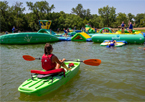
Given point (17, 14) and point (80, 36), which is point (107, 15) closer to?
point (17, 14)

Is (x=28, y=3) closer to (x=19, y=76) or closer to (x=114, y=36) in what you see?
(x=114, y=36)

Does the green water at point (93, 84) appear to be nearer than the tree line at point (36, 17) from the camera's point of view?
Yes

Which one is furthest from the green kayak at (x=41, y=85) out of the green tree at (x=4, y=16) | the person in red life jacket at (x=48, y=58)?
the green tree at (x=4, y=16)

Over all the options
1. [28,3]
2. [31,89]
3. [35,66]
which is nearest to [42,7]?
[28,3]

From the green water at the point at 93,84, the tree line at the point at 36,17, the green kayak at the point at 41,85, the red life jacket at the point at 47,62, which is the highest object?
the tree line at the point at 36,17

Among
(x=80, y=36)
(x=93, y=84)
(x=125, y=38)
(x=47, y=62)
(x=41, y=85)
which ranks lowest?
(x=93, y=84)

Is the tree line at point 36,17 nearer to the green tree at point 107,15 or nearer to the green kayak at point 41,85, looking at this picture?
the green tree at point 107,15

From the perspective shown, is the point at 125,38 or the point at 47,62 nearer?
the point at 47,62

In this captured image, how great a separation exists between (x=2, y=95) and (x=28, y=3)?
4693cm

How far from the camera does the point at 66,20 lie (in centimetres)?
5306

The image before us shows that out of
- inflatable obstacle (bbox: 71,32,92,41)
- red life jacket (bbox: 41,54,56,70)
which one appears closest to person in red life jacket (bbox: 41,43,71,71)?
red life jacket (bbox: 41,54,56,70)

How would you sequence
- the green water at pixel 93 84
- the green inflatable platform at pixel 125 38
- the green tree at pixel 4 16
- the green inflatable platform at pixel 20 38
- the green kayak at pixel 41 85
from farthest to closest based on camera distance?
the green tree at pixel 4 16
the green inflatable platform at pixel 20 38
the green inflatable platform at pixel 125 38
the green water at pixel 93 84
the green kayak at pixel 41 85

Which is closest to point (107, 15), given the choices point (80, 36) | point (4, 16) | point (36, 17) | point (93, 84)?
point (36, 17)

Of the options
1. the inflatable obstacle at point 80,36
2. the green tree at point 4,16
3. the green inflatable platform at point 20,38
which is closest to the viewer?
the green inflatable platform at point 20,38
